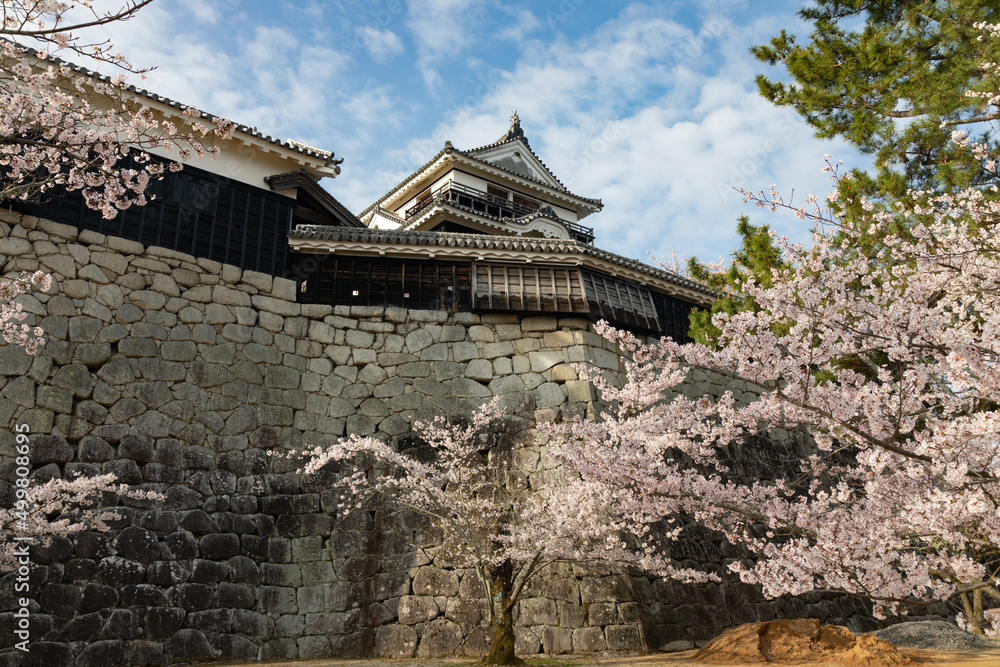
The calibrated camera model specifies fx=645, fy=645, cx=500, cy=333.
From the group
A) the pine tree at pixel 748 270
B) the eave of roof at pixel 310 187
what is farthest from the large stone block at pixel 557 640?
the eave of roof at pixel 310 187

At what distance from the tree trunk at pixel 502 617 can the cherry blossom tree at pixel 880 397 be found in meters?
1.69

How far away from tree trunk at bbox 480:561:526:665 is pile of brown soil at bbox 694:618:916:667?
2655 mm

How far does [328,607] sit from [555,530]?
366 centimetres

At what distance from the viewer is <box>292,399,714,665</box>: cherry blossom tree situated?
8273mm

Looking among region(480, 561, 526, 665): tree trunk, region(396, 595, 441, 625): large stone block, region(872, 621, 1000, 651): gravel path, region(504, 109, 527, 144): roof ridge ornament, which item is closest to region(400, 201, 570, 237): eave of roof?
region(504, 109, 527, 144): roof ridge ornament

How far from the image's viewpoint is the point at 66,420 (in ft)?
29.0

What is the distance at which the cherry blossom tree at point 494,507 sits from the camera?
8.27 metres

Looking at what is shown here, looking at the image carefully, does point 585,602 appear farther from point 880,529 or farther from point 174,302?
point 174,302

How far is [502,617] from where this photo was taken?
814 cm

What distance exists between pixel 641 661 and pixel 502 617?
208 centimetres

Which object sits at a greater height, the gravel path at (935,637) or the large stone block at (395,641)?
the large stone block at (395,641)

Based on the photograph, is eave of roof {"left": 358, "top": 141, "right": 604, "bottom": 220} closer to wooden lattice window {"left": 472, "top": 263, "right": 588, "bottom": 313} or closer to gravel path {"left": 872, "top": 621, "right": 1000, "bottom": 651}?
wooden lattice window {"left": 472, "top": 263, "right": 588, "bottom": 313}

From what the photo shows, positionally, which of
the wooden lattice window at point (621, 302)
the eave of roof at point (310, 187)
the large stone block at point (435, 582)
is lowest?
the large stone block at point (435, 582)

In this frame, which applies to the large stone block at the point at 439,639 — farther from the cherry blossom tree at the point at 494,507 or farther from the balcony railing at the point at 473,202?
the balcony railing at the point at 473,202
